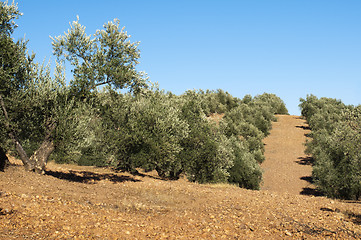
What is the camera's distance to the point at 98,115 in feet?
73.4

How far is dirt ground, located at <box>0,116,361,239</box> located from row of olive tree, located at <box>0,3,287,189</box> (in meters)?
2.87

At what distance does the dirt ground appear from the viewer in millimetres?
9320

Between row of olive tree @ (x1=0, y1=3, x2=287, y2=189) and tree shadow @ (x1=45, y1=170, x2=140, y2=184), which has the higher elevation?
row of olive tree @ (x1=0, y1=3, x2=287, y2=189)

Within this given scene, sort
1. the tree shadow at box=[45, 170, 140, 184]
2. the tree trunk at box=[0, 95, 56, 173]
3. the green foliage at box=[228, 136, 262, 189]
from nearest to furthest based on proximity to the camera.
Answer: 1. the tree trunk at box=[0, 95, 56, 173]
2. the tree shadow at box=[45, 170, 140, 184]
3. the green foliage at box=[228, 136, 262, 189]

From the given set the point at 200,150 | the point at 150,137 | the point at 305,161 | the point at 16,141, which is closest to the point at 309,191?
the point at 305,161

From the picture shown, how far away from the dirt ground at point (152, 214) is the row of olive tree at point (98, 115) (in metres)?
2.87

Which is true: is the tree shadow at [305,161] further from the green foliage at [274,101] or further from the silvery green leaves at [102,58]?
the silvery green leaves at [102,58]

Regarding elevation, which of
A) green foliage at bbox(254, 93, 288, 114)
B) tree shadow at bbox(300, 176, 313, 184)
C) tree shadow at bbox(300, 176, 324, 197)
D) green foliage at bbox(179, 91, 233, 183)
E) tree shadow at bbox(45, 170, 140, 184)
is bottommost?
tree shadow at bbox(300, 176, 324, 197)

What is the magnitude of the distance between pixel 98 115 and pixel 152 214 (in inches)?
485

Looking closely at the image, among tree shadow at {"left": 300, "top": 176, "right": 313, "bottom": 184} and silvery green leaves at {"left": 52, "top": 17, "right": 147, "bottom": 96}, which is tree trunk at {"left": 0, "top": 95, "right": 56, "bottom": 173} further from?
tree shadow at {"left": 300, "top": 176, "right": 313, "bottom": 184}

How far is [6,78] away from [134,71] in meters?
8.31

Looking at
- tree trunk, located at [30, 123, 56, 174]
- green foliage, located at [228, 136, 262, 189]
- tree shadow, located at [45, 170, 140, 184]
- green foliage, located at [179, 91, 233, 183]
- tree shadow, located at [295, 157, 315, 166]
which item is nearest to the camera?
tree trunk, located at [30, 123, 56, 174]

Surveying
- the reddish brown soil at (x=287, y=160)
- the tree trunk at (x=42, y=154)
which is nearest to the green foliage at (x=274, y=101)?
the reddish brown soil at (x=287, y=160)

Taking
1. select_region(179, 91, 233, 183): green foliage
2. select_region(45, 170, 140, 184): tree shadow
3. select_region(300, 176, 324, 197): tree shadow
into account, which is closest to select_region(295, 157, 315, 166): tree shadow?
select_region(300, 176, 324, 197): tree shadow
